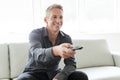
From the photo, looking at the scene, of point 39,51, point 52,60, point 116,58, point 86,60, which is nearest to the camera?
point 39,51

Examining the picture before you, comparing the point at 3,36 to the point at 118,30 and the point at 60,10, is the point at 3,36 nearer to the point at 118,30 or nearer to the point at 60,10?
the point at 60,10

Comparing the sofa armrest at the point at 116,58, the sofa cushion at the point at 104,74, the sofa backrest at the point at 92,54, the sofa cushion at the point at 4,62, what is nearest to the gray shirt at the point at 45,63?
the sofa cushion at the point at 104,74

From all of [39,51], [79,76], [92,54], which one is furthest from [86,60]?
[39,51]

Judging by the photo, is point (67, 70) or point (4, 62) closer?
point (67, 70)

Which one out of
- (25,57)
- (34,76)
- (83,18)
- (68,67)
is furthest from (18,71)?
(83,18)

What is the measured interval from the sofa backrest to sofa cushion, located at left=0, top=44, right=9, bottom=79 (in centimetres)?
86

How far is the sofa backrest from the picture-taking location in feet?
9.02

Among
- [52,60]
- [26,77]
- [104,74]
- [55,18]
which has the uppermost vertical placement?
[55,18]

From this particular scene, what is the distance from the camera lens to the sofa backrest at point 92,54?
9.02ft

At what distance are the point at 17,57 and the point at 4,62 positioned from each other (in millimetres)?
150

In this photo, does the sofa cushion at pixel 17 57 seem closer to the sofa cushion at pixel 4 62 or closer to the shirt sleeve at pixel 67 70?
the sofa cushion at pixel 4 62

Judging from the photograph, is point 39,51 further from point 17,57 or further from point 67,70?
point 17,57

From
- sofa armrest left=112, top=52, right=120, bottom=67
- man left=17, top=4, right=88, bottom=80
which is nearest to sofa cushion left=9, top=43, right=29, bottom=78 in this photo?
man left=17, top=4, right=88, bottom=80

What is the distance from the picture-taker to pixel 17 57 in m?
2.42
